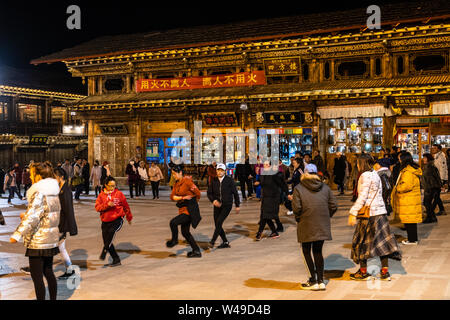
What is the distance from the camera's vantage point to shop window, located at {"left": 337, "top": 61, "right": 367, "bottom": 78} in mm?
23312

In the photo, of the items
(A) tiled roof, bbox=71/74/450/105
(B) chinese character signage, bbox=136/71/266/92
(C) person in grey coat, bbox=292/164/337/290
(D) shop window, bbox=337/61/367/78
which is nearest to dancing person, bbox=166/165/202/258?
(C) person in grey coat, bbox=292/164/337/290

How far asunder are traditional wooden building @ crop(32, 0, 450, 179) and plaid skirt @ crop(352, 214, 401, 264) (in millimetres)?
14376

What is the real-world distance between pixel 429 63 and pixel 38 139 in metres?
27.5

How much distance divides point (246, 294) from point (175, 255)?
11.1ft

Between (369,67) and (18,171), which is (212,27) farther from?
(18,171)

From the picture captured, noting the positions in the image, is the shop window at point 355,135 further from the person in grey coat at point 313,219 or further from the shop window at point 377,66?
the person in grey coat at point 313,219

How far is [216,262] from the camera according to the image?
9391 millimetres

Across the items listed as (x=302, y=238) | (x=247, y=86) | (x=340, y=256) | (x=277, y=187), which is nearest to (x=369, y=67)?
(x=247, y=86)

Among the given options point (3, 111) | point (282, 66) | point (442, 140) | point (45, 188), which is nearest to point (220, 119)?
point (282, 66)

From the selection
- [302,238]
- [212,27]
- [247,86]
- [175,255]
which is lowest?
[175,255]

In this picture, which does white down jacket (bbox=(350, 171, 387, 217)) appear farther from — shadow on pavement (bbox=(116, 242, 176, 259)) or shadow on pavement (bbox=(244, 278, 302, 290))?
shadow on pavement (bbox=(116, 242, 176, 259))

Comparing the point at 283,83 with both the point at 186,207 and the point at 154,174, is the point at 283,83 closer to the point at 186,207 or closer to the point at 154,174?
the point at 154,174

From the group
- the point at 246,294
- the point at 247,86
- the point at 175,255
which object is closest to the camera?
the point at 246,294

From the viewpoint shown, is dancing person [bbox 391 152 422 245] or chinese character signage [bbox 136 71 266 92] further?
chinese character signage [bbox 136 71 266 92]
